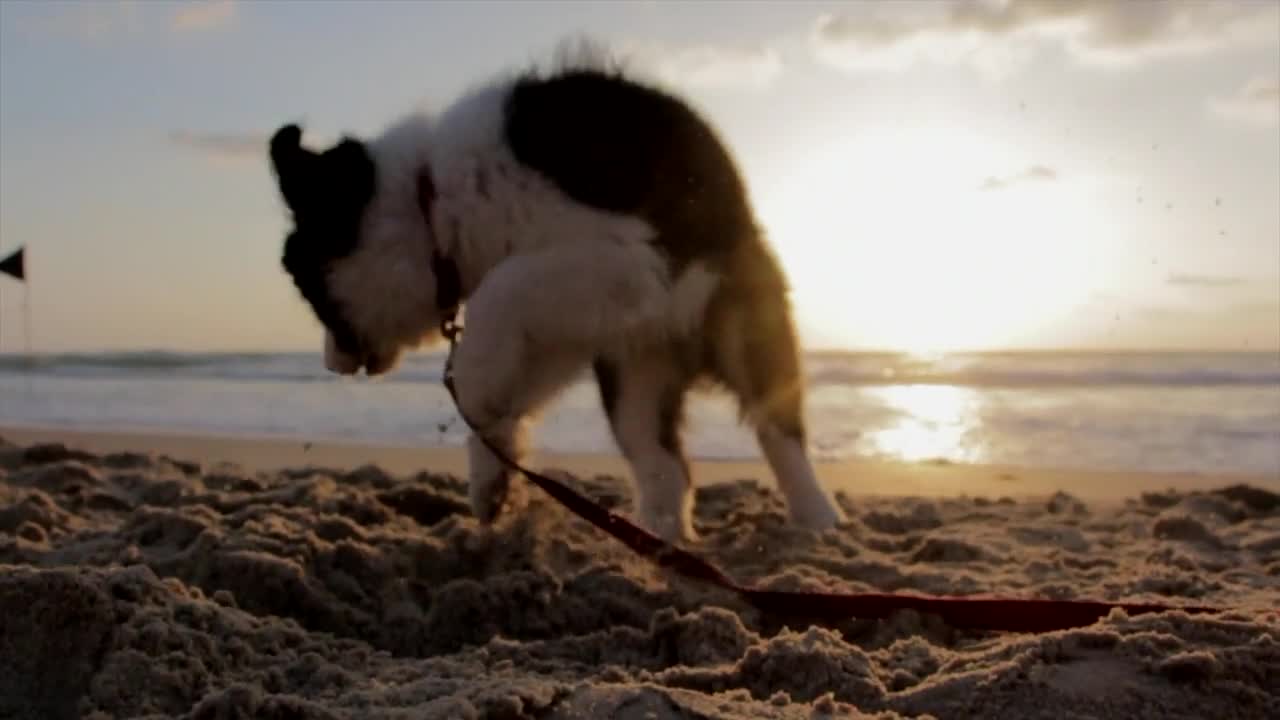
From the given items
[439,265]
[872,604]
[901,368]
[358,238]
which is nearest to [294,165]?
[358,238]

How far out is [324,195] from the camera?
12.6ft

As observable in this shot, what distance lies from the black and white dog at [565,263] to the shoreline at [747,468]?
3.80 ft

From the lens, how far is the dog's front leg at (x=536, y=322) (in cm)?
341

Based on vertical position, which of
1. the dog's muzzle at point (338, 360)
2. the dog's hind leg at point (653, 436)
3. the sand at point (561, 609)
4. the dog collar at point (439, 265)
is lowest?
the sand at point (561, 609)

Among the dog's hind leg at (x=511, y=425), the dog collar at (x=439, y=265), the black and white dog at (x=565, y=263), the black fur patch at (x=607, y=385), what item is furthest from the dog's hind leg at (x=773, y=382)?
the dog collar at (x=439, y=265)

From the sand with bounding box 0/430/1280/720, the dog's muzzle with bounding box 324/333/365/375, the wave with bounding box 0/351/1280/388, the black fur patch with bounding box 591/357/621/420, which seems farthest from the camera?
the wave with bounding box 0/351/1280/388

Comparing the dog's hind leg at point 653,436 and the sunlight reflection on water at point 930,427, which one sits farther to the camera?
the sunlight reflection on water at point 930,427

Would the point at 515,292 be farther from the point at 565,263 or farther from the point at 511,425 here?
the point at 511,425

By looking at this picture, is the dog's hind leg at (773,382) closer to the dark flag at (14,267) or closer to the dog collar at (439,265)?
the dog collar at (439,265)

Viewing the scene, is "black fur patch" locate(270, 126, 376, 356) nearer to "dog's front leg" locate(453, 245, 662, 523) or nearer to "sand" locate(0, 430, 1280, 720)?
"dog's front leg" locate(453, 245, 662, 523)

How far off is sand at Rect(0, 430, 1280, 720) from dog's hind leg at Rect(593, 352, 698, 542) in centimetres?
21

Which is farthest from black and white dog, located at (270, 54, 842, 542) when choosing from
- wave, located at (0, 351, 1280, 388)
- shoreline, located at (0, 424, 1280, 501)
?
wave, located at (0, 351, 1280, 388)

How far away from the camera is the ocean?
748cm

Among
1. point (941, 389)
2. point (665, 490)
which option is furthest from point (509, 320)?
point (941, 389)
